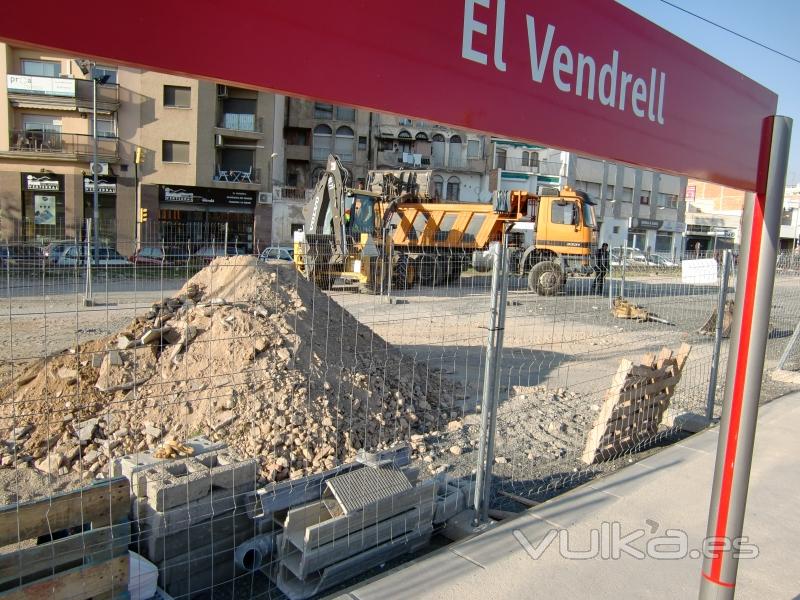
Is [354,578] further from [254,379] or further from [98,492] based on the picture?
[254,379]

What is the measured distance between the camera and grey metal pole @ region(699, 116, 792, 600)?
76.5 inches

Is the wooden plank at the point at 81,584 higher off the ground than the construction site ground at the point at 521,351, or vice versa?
the wooden plank at the point at 81,584

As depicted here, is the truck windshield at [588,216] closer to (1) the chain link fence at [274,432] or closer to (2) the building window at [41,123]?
(1) the chain link fence at [274,432]

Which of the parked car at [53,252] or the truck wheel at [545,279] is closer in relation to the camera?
the parked car at [53,252]

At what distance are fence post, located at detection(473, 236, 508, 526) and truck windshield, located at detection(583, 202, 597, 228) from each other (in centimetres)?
1658

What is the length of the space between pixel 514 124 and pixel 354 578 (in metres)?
2.86

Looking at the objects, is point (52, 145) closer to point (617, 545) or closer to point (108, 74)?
point (108, 74)

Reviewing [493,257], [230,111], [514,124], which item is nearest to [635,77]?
[514,124]

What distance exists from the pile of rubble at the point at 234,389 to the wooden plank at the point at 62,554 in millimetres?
1786

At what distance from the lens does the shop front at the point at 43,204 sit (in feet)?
106

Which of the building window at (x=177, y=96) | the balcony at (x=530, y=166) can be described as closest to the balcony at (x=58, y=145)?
the building window at (x=177, y=96)

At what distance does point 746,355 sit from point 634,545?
6.36 feet

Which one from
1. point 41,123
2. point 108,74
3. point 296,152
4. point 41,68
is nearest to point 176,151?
point 108,74

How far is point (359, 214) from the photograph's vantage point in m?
19.5
